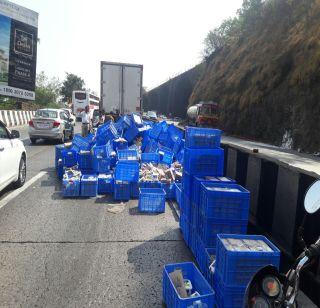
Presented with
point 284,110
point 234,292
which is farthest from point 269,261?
point 284,110

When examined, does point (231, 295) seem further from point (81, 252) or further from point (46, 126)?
point (46, 126)

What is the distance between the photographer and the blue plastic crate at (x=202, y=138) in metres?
5.66

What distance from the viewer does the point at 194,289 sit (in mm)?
3947

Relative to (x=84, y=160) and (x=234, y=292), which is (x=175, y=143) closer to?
(x=84, y=160)

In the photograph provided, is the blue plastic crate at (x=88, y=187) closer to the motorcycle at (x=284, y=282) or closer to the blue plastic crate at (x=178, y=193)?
the blue plastic crate at (x=178, y=193)

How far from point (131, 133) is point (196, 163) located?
7.70 metres

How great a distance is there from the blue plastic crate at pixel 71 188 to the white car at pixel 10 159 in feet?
3.69

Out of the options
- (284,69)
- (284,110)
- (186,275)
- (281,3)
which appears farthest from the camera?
(281,3)

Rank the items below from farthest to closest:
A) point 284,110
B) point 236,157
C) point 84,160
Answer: point 284,110
point 84,160
point 236,157

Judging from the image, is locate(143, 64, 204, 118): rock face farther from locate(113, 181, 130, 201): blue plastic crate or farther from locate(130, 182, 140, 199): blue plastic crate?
locate(113, 181, 130, 201): blue plastic crate

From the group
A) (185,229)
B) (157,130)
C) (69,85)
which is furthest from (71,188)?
(69,85)

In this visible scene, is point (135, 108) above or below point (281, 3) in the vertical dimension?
below

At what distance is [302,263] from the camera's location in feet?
7.90

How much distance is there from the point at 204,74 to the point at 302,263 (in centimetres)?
4690
